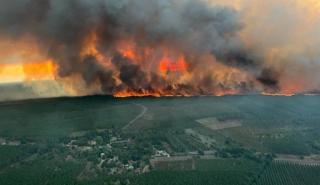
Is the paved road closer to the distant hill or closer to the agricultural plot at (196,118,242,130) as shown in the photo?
the agricultural plot at (196,118,242,130)

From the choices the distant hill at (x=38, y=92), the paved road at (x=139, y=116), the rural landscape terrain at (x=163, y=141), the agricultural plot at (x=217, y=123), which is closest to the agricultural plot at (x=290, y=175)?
the rural landscape terrain at (x=163, y=141)

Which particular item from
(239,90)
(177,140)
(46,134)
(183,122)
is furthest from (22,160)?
(239,90)

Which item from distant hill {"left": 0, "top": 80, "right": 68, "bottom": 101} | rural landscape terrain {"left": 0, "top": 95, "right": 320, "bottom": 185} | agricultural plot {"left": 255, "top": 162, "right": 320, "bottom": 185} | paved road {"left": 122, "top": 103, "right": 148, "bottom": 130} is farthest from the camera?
distant hill {"left": 0, "top": 80, "right": 68, "bottom": 101}

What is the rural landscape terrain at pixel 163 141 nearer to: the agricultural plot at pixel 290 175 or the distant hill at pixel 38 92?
the agricultural plot at pixel 290 175

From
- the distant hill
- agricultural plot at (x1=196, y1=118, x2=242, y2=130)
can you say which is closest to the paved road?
agricultural plot at (x1=196, y1=118, x2=242, y2=130)

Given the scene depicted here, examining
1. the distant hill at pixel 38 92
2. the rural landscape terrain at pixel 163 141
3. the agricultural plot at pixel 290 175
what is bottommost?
the agricultural plot at pixel 290 175

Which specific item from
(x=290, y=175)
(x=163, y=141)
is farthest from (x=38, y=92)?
(x=290, y=175)

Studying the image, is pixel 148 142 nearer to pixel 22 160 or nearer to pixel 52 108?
pixel 22 160

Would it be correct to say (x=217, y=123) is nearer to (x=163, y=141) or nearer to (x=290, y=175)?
(x=163, y=141)
